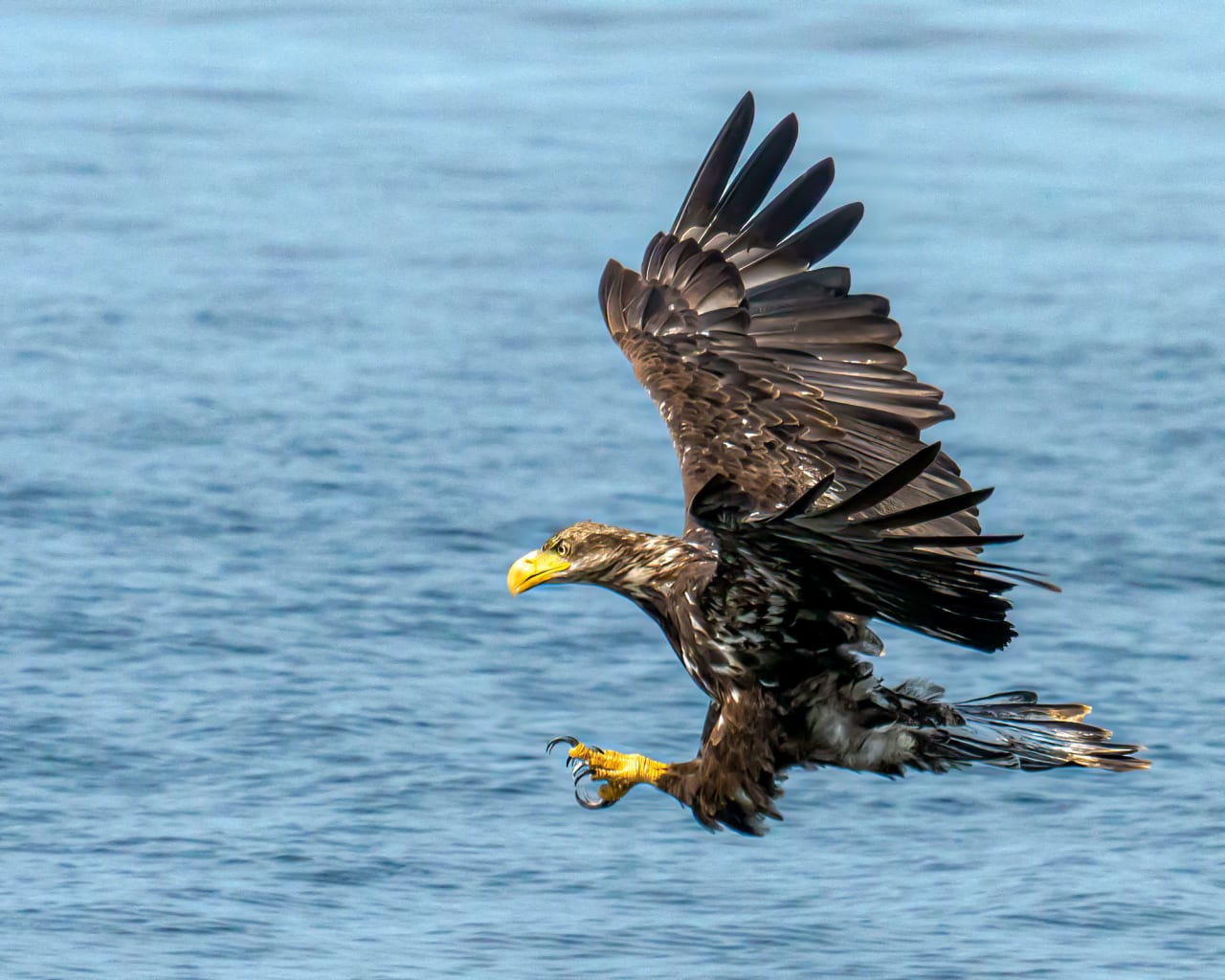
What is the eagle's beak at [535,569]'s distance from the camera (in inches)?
297

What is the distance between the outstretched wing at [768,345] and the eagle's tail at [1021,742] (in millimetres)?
552

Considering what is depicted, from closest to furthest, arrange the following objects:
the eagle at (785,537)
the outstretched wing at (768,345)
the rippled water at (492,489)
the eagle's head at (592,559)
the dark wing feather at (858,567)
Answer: the dark wing feather at (858,567) → the eagle at (785,537) → the eagle's head at (592,559) → the outstretched wing at (768,345) → the rippled water at (492,489)

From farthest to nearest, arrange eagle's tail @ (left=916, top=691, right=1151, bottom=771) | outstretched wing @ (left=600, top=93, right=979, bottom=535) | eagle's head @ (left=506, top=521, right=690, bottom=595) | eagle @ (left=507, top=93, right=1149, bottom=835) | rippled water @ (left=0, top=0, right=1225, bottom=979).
A: rippled water @ (left=0, top=0, right=1225, bottom=979), outstretched wing @ (left=600, top=93, right=979, bottom=535), eagle's head @ (left=506, top=521, right=690, bottom=595), eagle's tail @ (left=916, top=691, right=1151, bottom=771), eagle @ (left=507, top=93, right=1149, bottom=835)

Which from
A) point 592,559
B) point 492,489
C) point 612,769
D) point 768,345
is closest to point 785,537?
point 592,559

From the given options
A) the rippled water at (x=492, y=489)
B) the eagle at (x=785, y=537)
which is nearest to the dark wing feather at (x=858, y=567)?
the eagle at (x=785, y=537)

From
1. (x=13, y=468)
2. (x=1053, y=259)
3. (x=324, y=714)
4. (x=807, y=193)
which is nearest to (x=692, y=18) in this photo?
(x=1053, y=259)

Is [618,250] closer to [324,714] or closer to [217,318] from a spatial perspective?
[217,318]

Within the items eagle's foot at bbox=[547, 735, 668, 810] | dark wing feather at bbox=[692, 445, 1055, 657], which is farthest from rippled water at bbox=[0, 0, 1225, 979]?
dark wing feather at bbox=[692, 445, 1055, 657]

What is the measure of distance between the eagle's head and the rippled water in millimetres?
2567

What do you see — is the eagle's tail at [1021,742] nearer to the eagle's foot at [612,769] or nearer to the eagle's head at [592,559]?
the eagle's foot at [612,769]

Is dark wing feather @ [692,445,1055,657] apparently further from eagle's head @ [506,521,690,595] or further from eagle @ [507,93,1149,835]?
eagle's head @ [506,521,690,595]

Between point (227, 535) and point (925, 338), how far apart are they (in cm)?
423

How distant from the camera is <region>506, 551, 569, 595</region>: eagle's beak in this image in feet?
24.7

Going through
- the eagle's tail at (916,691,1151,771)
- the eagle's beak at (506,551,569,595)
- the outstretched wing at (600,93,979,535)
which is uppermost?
the outstretched wing at (600,93,979,535)
